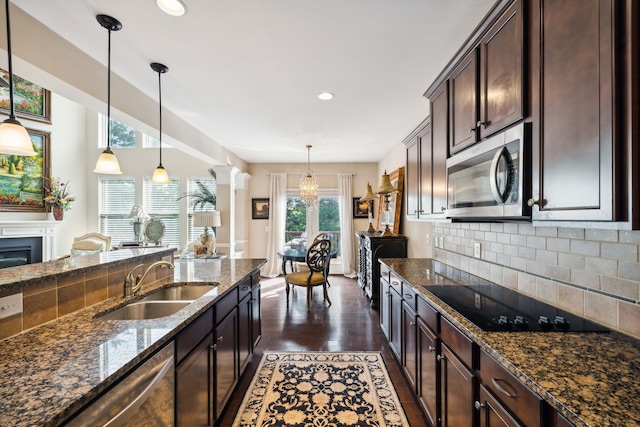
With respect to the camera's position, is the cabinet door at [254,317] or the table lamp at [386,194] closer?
the cabinet door at [254,317]

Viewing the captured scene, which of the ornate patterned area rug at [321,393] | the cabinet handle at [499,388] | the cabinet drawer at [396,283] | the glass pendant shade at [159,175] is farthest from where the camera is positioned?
the glass pendant shade at [159,175]

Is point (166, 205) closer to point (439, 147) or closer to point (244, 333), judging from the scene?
point (244, 333)

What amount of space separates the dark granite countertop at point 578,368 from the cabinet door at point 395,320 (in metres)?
1.11

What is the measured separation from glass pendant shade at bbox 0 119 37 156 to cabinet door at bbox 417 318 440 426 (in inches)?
99.3

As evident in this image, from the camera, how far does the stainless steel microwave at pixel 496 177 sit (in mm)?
1221

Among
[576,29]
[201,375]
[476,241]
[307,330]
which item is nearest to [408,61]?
[576,29]

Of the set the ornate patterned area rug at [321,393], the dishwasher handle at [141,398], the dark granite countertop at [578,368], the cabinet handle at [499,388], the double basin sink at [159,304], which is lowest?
the ornate patterned area rug at [321,393]

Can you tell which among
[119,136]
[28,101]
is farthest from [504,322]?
[119,136]

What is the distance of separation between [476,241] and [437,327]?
0.98m

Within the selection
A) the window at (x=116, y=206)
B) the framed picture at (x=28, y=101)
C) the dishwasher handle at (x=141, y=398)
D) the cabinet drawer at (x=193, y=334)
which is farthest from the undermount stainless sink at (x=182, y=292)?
the framed picture at (x=28, y=101)

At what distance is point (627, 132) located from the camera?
2.68 ft

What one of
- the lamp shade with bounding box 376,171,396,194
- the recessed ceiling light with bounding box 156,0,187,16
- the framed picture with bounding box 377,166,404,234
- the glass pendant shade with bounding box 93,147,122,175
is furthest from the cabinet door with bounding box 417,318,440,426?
the glass pendant shade with bounding box 93,147,122,175

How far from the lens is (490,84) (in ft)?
4.85

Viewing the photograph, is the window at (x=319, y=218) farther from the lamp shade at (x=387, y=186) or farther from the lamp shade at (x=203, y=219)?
the lamp shade at (x=387, y=186)
